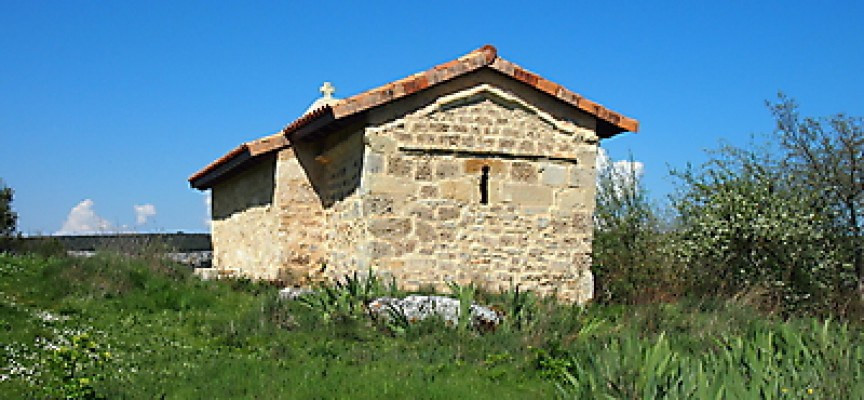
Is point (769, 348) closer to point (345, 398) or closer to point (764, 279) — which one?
point (345, 398)

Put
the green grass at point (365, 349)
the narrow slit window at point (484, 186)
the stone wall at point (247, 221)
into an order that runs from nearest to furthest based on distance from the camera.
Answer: the green grass at point (365, 349) → the narrow slit window at point (484, 186) → the stone wall at point (247, 221)

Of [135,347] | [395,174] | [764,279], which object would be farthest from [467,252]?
[764,279]

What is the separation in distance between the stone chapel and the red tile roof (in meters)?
0.02

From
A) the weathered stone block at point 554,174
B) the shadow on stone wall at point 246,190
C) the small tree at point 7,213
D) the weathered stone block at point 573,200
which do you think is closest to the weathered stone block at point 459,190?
the weathered stone block at point 554,174

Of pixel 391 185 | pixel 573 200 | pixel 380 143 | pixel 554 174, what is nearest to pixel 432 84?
pixel 380 143

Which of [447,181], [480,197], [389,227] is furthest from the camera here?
[480,197]

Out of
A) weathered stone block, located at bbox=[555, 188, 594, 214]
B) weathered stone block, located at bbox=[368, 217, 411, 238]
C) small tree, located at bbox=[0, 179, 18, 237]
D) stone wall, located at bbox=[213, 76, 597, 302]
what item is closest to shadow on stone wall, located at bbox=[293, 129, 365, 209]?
stone wall, located at bbox=[213, 76, 597, 302]

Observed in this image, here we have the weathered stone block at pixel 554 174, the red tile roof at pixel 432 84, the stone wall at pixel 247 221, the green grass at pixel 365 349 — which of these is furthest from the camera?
the stone wall at pixel 247 221

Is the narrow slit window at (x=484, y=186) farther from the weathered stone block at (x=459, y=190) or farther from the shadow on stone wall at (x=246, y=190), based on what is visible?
the shadow on stone wall at (x=246, y=190)

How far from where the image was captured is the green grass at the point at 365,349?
5891 millimetres

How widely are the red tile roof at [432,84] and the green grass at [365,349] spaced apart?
2.41m

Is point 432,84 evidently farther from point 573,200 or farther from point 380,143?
point 573,200

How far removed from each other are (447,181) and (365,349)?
4.05 metres

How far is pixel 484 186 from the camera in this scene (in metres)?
11.8
